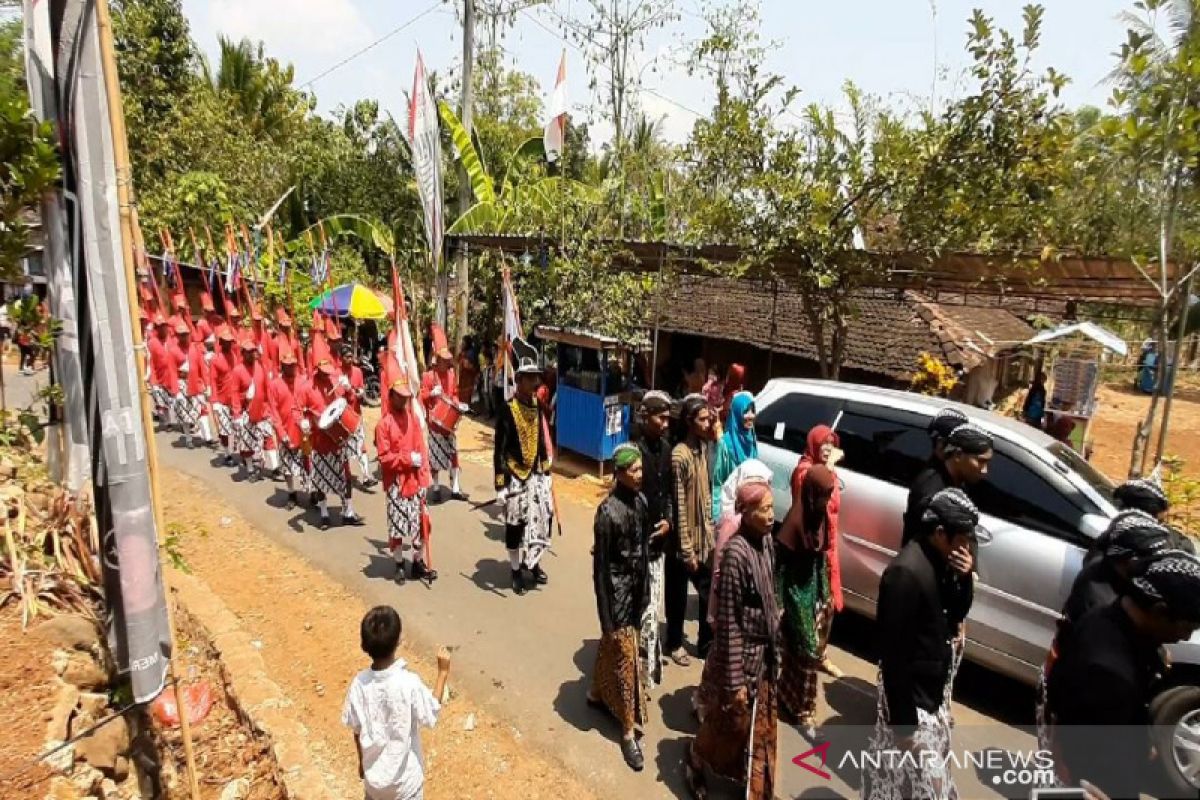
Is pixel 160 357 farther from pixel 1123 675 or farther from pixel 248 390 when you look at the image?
pixel 1123 675

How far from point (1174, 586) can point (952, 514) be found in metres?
0.76

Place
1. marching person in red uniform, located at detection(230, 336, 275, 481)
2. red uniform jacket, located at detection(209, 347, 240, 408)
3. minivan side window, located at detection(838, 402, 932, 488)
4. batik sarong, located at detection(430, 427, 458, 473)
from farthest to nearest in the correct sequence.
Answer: red uniform jacket, located at detection(209, 347, 240, 408) < marching person in red uniform, located at detection(230, 336, 275, 481) < batik sarong, located at detection(430, 427, 458, 473) < minivan side window, located at detection(838, 402, 932, 488)

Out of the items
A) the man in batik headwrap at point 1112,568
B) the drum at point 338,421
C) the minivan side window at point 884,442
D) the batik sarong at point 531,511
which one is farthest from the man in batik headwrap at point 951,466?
the drum at point 338,421

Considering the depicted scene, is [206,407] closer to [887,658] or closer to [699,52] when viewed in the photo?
[699,52]

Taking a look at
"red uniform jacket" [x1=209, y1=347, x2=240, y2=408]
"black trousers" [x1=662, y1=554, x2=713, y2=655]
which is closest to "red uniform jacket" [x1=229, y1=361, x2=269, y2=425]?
"red uniform jacket" [x1=209, y1=347, x2=240, y2=408]

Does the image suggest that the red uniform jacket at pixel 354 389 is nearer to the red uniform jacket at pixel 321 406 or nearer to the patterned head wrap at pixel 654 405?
the red uniform jacket at pixel 321 406

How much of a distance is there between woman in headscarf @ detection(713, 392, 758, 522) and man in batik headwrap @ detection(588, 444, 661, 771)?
1.47 metres

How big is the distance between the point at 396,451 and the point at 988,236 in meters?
6.39

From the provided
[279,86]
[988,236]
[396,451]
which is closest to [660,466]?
[396,451]

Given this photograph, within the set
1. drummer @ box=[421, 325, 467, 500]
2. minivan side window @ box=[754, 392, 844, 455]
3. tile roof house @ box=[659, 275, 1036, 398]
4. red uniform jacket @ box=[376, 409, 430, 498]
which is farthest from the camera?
tile roof house @ box=[659, 275, 1036, 398]

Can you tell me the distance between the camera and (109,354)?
2697 mm

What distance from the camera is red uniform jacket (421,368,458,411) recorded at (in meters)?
8.27

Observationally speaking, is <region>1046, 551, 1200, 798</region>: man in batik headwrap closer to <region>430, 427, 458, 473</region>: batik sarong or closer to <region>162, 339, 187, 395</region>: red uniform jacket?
<region>430, 427, 458, 473</region>: batik sarong

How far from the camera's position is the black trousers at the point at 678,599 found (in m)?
5.18
